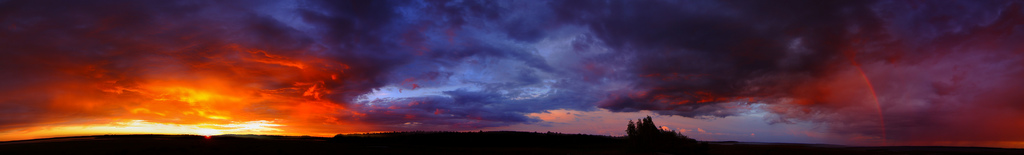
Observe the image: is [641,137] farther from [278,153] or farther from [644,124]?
[278,153]

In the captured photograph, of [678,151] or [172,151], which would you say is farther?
[678,151]

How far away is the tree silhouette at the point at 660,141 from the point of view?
62.2 m

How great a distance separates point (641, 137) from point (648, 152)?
2709mm

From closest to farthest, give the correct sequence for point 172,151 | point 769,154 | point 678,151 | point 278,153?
point 172,151, point 278,153, point 678,151, point 769,154

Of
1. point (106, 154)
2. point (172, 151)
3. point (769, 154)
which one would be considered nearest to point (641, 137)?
point (769, 154)

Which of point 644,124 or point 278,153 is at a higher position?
point 644,124

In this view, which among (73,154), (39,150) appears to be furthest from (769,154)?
(39,150)

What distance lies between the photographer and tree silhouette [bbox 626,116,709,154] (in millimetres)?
62219

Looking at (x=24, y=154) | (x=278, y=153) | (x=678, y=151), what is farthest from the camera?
(x=678, y=151)

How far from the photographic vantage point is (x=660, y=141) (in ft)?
206

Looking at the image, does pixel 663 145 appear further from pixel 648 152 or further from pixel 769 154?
pixel 769 154

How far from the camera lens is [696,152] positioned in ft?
207

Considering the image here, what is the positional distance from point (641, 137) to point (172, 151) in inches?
2625

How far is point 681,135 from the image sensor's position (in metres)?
64.5
